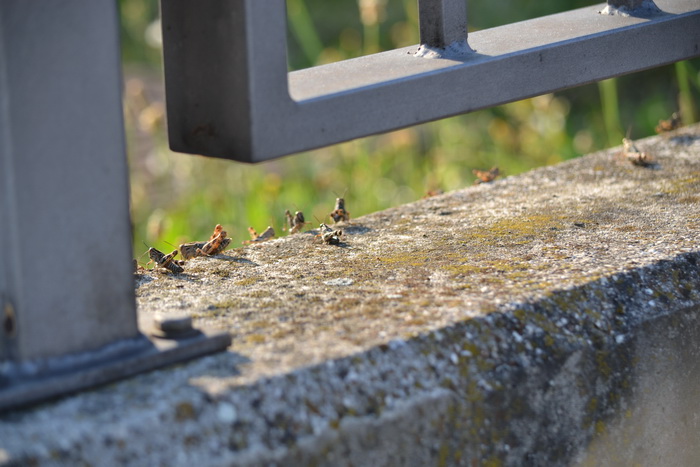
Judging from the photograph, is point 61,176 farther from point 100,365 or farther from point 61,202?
point 100,365

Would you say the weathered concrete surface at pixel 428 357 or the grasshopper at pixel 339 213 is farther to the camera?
the grasshopper at pixel 339 213

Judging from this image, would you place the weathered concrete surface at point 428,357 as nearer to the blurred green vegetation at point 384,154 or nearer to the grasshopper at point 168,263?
the grasshopper at point 168,263

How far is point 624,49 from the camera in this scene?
3.98 feet

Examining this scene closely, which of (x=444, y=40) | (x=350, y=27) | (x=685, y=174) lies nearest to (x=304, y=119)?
(x=444, y=40)

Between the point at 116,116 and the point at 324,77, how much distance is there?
1.06 feet

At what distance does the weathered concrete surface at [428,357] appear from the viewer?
788 millimetres

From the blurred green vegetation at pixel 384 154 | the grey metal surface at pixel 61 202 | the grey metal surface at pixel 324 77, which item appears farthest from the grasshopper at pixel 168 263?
the blurred green vegetation at pixel 384 154

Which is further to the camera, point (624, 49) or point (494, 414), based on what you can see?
point (624, 49)

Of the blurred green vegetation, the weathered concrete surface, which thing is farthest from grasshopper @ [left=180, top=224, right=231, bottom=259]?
the blurred green vegetation

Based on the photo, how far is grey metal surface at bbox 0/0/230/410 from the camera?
77 cm

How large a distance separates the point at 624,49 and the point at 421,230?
41 cm

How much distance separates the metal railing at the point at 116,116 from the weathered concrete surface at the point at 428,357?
0.06m

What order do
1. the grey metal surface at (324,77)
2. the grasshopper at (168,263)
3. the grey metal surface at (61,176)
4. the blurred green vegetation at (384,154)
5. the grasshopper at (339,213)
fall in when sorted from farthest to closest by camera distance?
the blurred green vegetation at (384,154) → the grasshopper at (339,213) → the grasshopper at (168,263) → the grey metal surface at (324,77) → the grey metal surface at (61,176)

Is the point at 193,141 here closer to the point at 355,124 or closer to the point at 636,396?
the point at 355,124
